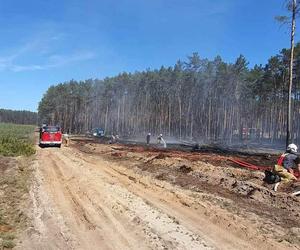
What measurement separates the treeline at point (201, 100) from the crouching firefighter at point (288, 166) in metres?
46.2

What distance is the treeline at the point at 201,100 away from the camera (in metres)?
76.6

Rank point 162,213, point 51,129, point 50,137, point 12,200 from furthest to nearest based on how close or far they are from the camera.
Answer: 1. point 51,129
2. point 50,137
3. point 12,200
4. point 162,213

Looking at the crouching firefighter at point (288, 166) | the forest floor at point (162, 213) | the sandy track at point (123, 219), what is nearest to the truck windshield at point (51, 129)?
the forest floor at point (162, 213)

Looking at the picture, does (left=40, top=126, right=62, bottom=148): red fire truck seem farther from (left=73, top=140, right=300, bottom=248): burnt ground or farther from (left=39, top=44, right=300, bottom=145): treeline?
(left=39, top=44, right=300, bottom=145): treeline

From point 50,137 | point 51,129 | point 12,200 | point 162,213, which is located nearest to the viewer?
point 162,213

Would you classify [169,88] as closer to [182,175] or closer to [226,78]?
[226,78]

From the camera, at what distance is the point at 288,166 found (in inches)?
556

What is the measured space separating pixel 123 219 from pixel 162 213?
1.06 m

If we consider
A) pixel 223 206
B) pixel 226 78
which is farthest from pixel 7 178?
pixel 226 78

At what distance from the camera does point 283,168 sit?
45.9 ft

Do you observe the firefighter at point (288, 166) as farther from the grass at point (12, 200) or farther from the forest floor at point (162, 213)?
the grass at point (12, 200)

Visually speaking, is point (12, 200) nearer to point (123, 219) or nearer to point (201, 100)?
point (123, 219)

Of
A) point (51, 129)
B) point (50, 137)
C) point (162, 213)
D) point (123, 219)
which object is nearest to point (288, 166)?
point (162, 213)

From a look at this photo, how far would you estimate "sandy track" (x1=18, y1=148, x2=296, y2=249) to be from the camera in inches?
314
